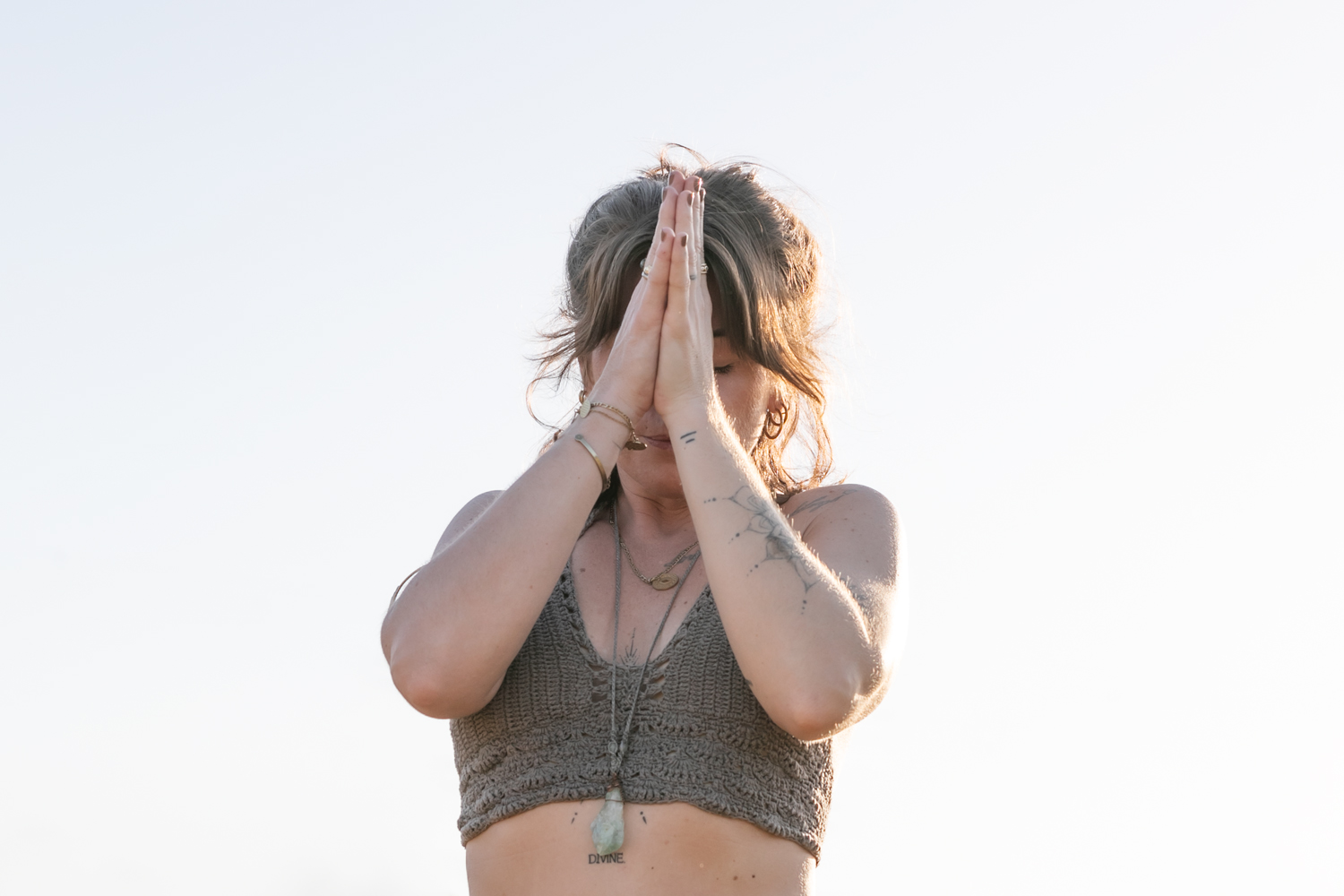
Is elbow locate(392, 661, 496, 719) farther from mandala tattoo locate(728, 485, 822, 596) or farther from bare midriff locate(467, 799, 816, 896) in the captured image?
mandala tattoo locate(728, 485, 822, 596)

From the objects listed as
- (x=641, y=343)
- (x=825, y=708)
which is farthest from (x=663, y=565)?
(x=825, y=708)

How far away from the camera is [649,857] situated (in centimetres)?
250

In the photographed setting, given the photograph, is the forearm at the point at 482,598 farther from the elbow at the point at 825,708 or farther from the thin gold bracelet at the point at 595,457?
the elbow at the point at 825,708

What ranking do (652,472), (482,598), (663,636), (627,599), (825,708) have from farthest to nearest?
(652,472) < (627,599) < (663,636) < (482,598) < (825,708)

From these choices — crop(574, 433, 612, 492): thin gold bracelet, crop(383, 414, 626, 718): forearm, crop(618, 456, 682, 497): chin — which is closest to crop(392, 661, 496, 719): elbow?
crop(383, 414, 626, 718): forearm

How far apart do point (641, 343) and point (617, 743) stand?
763 millimetres

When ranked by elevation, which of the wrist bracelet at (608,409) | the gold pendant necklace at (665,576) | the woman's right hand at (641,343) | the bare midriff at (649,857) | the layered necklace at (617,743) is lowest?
the bare midriff at (649,857)

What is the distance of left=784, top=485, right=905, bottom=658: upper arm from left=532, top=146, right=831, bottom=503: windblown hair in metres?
0.15

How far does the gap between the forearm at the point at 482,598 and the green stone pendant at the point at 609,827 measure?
30 centimetres

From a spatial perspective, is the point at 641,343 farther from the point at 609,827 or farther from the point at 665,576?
the point at 609,827

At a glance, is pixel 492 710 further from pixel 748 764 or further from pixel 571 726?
pixel 748 764

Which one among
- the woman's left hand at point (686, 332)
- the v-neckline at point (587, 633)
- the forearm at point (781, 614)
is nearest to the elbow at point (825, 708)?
the forearm at point (781, 614)

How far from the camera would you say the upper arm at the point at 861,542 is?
2.65 metres

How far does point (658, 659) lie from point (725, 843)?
374 mm
